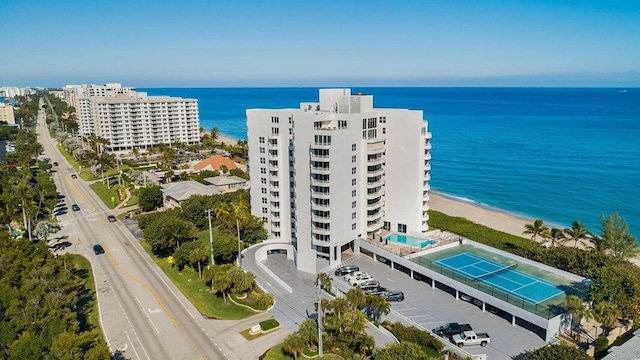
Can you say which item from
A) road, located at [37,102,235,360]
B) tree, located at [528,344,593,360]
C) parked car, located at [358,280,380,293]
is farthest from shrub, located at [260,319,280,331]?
tree, located at [528,344,593,360]

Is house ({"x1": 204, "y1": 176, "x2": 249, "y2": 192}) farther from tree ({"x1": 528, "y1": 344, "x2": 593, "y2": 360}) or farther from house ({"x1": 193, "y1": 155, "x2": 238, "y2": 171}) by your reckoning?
tree ({"x1": 528, "y1": 344, "x2": 593, "y2": 360})

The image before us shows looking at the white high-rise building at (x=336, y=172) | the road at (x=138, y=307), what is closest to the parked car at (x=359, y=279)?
the white high-rise building at (x=336, y=172)

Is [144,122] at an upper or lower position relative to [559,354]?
upper

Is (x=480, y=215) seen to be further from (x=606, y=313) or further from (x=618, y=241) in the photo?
(x=606, y=313)

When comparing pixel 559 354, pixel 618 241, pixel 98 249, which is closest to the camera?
pixel 559 354

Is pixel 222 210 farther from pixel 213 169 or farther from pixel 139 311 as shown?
pixel 213 169

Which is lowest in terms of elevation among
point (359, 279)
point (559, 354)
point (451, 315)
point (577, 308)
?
point (451, 315)

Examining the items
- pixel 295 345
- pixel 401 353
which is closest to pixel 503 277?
pixel 401 353
